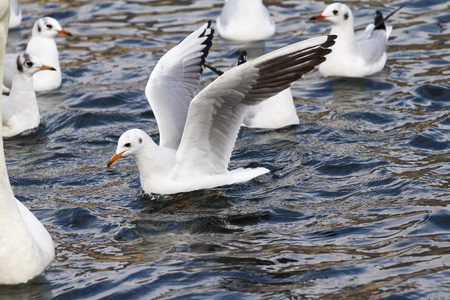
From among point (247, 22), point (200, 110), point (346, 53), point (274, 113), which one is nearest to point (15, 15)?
point (247, 22)

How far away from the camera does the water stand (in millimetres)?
5883

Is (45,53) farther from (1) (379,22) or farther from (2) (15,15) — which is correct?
(1) (379,22)

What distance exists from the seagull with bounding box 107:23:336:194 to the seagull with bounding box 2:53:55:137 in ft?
6.69

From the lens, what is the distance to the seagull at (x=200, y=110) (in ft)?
22.8

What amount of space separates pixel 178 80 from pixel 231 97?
1898 millimetres

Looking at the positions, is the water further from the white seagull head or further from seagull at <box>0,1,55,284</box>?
the white seagull head

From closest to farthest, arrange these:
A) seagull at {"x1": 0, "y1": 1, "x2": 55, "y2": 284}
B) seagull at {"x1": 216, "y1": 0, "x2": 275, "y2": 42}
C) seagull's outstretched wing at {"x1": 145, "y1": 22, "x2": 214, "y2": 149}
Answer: seagull at {"x1": 0, "y1": 1, "x2": 55, "y2": 284} → seagull's outstretched wing at {"x1": 145, "y1": 22, "x2": 214, "y2": 149} → seagull at {"x1": 216, "y1": 0, "x2": 275, "y2": 42}

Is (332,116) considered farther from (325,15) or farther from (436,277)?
(436,277)

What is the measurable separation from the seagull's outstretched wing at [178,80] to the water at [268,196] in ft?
2.64

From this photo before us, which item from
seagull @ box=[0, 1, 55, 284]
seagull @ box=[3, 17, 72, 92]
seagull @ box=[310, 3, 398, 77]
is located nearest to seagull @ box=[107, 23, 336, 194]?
seagull @ box=[0, 1, 55, 284]

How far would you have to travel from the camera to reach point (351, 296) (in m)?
5.47

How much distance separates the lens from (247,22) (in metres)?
13.5

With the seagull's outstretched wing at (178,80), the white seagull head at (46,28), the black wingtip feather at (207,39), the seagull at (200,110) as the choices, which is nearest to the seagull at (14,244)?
the seagull at (200,110)

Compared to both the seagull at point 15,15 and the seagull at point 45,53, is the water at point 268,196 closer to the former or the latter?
the seagull at point 45,53
